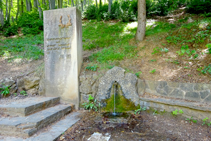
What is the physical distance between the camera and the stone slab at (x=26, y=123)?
9.67 ft

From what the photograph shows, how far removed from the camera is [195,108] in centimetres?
343

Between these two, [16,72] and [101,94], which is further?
[16,72]

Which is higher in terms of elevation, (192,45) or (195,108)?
(192,45)

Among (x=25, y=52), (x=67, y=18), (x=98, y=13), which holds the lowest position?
(x=25, y=52)

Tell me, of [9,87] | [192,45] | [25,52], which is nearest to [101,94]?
[9,87]

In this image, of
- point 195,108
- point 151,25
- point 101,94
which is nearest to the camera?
point 195,108

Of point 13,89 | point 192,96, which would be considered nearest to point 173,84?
point 192,96

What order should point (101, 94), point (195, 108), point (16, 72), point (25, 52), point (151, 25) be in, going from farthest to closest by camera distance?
1. point (151, 25)
2. point (25, 52)
3. point (16, 72)
4. point (101, 94)
5. point (195, 108)

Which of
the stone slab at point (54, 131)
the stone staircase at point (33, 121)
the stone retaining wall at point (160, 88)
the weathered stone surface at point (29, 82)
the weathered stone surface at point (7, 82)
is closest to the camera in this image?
the stone slab at point (54, 131)

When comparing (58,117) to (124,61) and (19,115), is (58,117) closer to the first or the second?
(19,115)

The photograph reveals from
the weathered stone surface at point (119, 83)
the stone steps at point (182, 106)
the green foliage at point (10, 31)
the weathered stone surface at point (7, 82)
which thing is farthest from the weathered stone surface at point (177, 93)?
the green foliage at point (10, 31)

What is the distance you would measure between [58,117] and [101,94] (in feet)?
4.75

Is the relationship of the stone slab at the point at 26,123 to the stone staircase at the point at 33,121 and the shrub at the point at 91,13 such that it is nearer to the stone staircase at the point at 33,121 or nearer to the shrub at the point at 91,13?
the stone staircase at the point at 33,121

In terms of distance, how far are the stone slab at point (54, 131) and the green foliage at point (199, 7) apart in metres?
9.54
